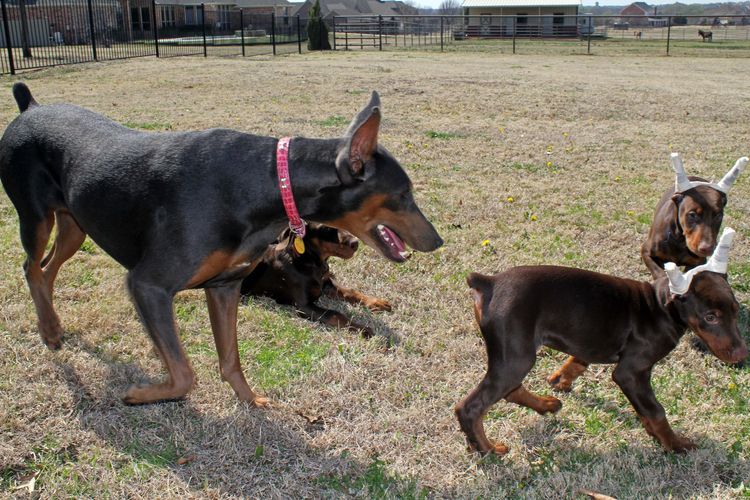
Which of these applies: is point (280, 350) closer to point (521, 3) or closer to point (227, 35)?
point (227, 35)

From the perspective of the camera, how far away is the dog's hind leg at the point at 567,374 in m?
3.97

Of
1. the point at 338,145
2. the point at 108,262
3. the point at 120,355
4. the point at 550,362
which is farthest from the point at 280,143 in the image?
the point at 108,262

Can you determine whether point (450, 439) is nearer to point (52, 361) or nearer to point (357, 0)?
point (52, 361)

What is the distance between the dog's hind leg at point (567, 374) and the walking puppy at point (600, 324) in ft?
1.01

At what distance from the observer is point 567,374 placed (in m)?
4.01

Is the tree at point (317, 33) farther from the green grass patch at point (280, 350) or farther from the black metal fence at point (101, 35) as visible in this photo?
the green grass patch at point (280, 350)

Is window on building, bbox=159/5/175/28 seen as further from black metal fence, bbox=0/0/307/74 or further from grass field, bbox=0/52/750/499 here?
grass field, bbox=0/52/750/499

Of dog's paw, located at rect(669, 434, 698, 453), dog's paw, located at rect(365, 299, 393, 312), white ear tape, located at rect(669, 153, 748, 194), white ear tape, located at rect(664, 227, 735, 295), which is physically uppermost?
white ear tape, located at rect(669, 153, 748, 194)

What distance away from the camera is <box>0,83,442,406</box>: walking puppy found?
3.35m

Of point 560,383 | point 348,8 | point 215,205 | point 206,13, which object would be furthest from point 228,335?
point 348,8

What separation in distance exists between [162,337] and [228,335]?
1.63 feet

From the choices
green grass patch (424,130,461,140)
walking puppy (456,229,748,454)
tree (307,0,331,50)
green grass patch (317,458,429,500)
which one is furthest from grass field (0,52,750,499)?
tree (307,0,331,50)

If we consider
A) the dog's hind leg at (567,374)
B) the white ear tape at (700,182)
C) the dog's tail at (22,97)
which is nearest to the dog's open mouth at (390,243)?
the dog's hind leg at (567,374)

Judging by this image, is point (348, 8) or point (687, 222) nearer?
point (687, 222)
